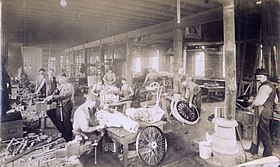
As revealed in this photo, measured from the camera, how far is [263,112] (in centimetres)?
190

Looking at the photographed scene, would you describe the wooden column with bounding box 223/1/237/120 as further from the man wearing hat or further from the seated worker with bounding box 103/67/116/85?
the seated worker with bounding box 103/67/116/85

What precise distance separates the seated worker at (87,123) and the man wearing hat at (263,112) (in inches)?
54.7

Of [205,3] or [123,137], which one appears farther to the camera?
Answer: [205,3]

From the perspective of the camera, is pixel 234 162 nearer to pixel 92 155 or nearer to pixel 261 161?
pixel 261 161

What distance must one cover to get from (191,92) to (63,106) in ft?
3.81

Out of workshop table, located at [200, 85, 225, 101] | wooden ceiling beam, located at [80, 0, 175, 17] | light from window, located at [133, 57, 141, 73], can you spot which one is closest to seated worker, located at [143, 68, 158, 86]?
light from window, located at [133, 57, 141, 73]

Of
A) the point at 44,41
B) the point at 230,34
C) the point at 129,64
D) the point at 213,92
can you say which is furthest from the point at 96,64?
the point at 230,34

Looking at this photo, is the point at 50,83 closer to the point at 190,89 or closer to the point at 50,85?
the point at 50,85

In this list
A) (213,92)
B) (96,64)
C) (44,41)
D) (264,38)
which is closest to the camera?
(44,41)

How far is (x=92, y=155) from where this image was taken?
154 centimetres

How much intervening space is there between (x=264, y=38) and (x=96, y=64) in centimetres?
164

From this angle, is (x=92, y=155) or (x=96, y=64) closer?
(x=92, y=155)

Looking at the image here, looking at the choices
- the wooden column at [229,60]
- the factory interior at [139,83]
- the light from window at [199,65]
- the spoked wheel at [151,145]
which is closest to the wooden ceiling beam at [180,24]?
the factory interior at [139,83]

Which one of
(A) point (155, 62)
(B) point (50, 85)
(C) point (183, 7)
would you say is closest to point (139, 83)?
(A) point (155, 62)
